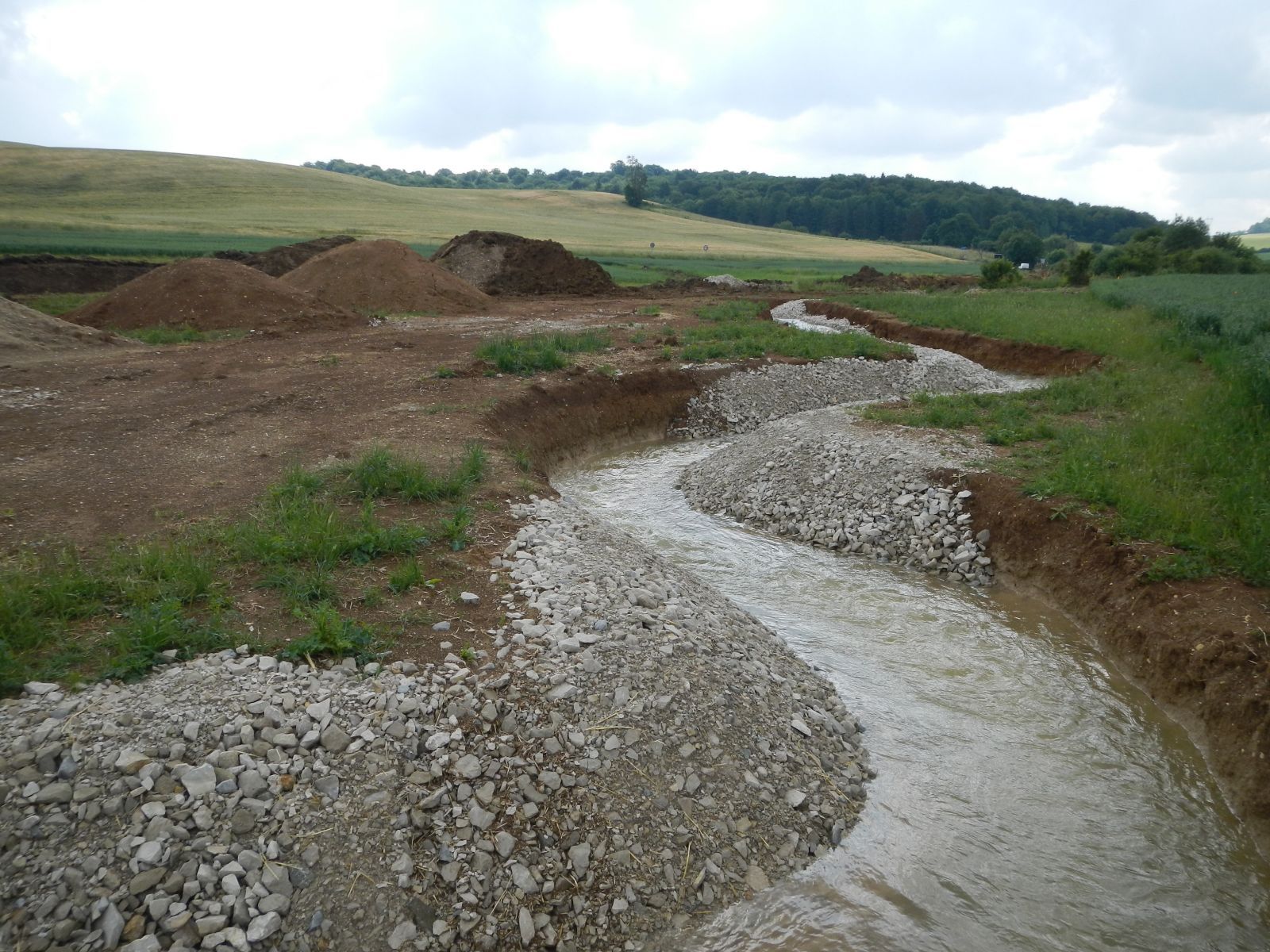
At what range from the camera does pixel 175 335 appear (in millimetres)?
25484

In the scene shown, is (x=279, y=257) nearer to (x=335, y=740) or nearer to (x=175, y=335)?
(x=175, y=335)

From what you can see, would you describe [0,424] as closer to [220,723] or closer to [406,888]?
[220,723]

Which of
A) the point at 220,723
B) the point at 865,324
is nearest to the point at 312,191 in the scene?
the point at 865,324

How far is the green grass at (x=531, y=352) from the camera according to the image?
20.8 metres

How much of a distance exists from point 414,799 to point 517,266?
40.2 m

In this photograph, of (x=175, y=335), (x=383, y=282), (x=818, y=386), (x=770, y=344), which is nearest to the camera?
(x=818, y=386)

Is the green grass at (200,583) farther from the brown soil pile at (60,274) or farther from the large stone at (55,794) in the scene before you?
the brown soil pile at (60,274)

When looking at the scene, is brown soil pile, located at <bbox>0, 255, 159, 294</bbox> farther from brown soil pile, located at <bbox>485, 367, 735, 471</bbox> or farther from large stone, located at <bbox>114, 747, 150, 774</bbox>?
large stone, located at <bbox>114, 747, 150, 774</bbox>

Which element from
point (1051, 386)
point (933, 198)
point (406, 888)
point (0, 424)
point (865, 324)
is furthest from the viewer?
point (933, 198)

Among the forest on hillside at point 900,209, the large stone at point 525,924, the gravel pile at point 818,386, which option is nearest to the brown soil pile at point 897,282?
the gravel pile at point 818,386

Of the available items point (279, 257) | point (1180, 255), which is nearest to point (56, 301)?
point (279, 257)

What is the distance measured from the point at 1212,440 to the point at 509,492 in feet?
36.9

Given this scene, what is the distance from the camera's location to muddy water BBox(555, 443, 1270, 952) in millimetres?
6039

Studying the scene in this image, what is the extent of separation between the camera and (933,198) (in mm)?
128625
